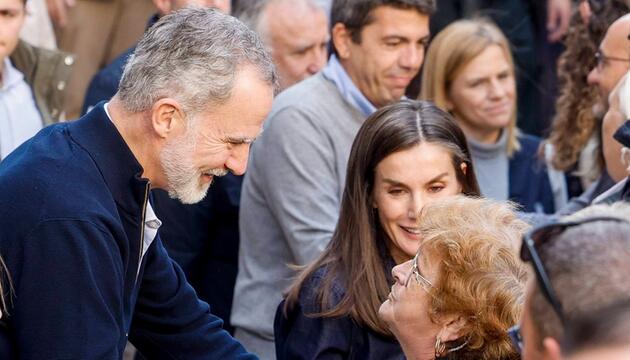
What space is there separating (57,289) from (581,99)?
335 cm

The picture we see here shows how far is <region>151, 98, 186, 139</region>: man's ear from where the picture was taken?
10.6ft

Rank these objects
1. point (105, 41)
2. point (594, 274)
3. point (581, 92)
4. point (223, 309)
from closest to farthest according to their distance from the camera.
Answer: point (594, 274) → point (223, 309) → point (581, 92) → point (105, 41)

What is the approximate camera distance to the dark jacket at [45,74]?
5.40m

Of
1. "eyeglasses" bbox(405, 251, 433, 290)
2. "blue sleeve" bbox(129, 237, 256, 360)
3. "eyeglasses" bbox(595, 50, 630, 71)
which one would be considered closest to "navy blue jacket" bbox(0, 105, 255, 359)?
"blue sleeve" bbox(129, 237, 256, 360)

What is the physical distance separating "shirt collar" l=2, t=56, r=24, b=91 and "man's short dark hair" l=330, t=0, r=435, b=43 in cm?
140

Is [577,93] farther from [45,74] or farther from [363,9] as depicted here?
[45,74]

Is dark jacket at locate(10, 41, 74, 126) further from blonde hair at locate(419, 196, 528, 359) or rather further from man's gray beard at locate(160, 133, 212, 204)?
blonde hair at locate(419, 196, 528, 359)

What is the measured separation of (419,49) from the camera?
16.7 ft

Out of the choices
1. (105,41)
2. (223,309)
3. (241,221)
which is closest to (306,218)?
(241,221)

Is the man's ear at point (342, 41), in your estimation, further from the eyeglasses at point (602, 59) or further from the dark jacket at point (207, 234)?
the eyeglasses at point (602, 59)

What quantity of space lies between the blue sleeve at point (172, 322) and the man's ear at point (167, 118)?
417 mm

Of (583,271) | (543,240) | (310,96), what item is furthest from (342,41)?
(583,271)

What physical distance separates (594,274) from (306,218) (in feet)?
8.57

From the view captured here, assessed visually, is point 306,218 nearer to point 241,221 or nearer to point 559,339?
point 241,221
